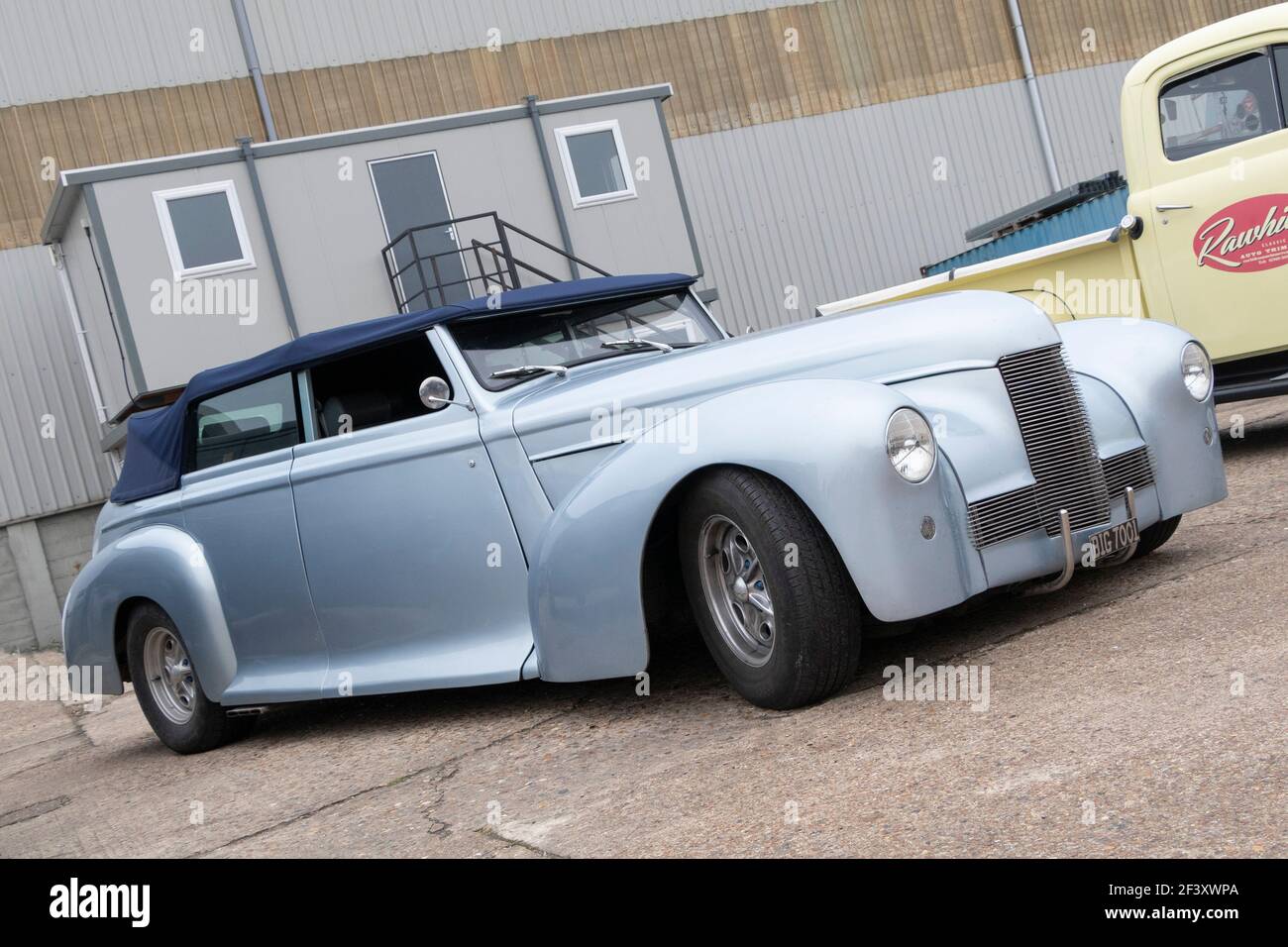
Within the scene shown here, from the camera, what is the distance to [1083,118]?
22.7m

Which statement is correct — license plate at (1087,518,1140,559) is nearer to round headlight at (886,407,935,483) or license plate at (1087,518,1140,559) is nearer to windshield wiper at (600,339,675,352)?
round headlight at (886,407,935,483)

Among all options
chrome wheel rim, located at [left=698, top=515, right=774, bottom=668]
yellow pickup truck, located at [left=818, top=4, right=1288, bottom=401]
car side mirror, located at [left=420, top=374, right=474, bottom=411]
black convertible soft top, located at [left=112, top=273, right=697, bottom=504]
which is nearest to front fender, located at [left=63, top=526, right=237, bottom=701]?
black convertible soft top, located at [left=112, top=273, right=697, bottom=504]

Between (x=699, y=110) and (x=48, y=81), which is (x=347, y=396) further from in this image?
(x=699, y=110)

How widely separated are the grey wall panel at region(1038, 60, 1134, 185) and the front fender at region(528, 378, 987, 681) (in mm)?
20377

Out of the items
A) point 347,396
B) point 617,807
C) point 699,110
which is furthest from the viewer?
point 699,110

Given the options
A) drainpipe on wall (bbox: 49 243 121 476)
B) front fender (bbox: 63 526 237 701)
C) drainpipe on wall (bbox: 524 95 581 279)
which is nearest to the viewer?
front fender (bbox: 63 526 237 701)

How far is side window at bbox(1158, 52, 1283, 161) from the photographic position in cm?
661

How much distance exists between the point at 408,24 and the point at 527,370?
15.4 meters

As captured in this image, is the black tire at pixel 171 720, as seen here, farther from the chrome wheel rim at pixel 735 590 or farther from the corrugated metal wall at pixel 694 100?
the corrugated metal wall at pixel 694 100

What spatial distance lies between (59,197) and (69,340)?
2.69 metres
